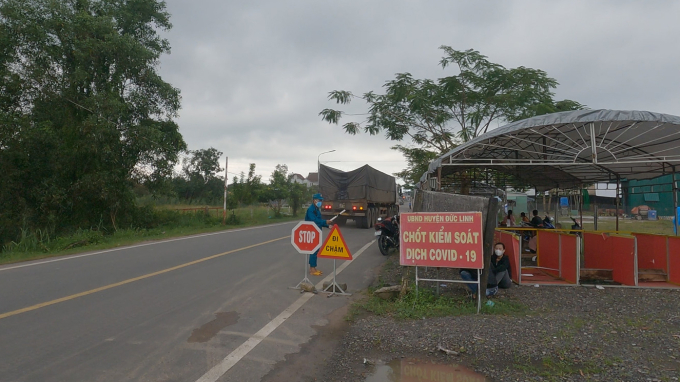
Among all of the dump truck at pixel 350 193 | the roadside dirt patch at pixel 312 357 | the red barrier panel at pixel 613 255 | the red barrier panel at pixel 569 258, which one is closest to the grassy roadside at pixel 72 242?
the dump truck at pixel 350 193

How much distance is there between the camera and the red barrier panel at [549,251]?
9.35 metres

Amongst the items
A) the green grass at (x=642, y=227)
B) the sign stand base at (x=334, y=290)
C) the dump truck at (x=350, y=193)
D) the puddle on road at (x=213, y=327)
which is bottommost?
the puddle on road at (x=213, y=327)

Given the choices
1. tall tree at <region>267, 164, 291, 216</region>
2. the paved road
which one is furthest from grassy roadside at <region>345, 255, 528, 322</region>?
tall tree at <region>267, 164, 291, 216</region>

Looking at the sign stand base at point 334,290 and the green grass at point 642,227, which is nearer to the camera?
the sign stand base at point 334,290

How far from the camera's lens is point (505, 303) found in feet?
22.7

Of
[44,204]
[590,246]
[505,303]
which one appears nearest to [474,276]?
[505,303]

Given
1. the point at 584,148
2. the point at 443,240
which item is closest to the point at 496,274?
the point at 443,240

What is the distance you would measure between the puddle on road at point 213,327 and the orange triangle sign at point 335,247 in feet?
7.39

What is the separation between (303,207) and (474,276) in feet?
128

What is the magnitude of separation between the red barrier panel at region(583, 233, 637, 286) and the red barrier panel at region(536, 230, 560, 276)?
0.84 m

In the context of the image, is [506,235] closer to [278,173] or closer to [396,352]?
[396,352]

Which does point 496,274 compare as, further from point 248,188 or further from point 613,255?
point 248,188

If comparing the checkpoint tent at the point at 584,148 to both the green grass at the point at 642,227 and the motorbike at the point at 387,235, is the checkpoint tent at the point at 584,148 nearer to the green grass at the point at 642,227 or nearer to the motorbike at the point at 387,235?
the motorbike at the point at 387,235

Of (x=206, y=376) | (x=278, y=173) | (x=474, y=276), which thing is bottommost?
(x=206, y=376)
